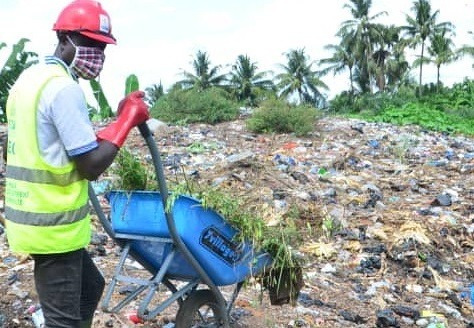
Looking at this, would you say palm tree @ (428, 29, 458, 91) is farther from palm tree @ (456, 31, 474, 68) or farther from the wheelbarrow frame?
the wheelbarrow frame

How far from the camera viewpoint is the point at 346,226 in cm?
573

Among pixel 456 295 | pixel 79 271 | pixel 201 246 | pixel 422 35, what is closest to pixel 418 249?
pixel 456 295

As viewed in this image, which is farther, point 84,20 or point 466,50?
point 466,50

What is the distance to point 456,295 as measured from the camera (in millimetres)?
4520

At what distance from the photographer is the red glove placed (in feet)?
6.68

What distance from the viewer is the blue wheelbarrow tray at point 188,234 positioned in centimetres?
253

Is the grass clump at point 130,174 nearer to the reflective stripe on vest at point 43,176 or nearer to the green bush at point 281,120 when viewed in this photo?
the reflective stripe on vest at point 43,176

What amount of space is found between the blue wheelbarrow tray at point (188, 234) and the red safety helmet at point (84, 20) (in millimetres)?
737

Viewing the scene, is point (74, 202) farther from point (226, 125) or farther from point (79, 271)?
point (226, 125)

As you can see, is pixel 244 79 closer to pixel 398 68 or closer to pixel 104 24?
pixel 398 68

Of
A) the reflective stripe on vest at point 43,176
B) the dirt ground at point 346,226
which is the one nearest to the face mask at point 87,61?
the reflective stripe on vest at point 43,176

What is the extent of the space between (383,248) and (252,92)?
31.8 metres

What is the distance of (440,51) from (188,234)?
33934 mm

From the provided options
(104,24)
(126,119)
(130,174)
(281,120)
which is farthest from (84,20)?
(281,120)
